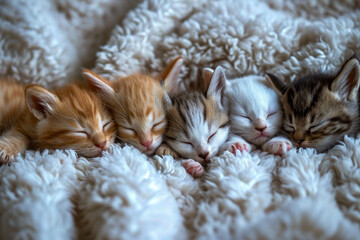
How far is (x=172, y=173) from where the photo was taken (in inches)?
36.4

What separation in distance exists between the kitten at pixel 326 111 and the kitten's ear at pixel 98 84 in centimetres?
68

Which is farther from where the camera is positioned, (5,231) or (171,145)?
(171,145)

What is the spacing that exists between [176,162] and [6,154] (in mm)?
550

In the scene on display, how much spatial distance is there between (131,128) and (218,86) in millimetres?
371

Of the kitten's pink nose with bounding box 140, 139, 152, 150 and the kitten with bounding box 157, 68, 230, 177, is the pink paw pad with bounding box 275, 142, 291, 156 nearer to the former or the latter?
the kitten with bounding box 157, 68, 230, 177

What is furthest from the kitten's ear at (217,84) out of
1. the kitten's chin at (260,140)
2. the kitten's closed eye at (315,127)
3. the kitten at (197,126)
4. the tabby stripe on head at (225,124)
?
the kitten's closed eye at (315,127)

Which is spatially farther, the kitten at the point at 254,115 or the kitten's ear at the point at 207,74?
the kitten's ear at the point at 207,74

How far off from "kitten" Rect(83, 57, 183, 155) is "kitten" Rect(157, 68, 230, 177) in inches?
1.6

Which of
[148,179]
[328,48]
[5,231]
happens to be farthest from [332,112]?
[5,231]

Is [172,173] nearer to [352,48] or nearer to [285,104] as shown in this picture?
[285,104]

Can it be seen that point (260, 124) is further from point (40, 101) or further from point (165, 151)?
point (40, 101)

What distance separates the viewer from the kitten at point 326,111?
1042 millimetres

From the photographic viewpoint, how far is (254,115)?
3.64ft

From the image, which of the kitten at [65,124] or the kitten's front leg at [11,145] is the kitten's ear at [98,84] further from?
the kitten's front leg at [11,145]
